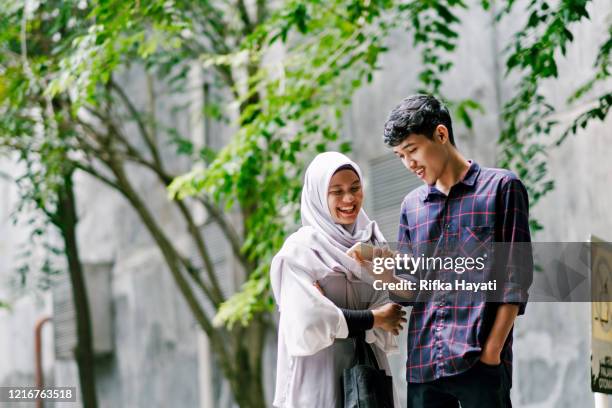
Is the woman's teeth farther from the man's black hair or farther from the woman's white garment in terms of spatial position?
the man's black hair

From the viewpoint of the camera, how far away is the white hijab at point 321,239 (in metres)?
4.10

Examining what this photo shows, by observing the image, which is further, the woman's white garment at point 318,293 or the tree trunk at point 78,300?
the tree trunk at point 78,300

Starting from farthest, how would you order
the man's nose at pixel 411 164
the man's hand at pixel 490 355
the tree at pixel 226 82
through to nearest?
the tree at pixel 226 82, the man's nose at pixel 411 164, the man's hand at pixel 490 355

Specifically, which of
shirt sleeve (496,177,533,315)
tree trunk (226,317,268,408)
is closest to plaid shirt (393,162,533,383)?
shirt sleeve (496,177,533,315)

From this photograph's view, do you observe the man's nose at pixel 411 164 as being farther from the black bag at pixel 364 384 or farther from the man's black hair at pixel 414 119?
the black bag at pixel 364 384

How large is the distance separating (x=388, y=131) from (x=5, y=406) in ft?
44.8

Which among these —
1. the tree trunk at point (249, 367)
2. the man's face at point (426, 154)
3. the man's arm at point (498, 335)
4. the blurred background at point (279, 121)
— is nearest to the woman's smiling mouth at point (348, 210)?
the man's face at point (426, 154)

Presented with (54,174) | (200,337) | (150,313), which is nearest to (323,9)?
(54,174)

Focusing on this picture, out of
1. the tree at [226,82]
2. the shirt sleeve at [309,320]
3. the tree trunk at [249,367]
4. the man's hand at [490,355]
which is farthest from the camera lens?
→ the tree trunk at [249,367]

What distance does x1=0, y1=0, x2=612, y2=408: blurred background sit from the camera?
7.56 meters

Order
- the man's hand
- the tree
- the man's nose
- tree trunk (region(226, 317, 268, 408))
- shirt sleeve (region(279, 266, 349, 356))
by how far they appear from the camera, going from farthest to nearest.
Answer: tree trunk (region(226, 317, 268, 408)), the tree, the man's nose, shirt sleeve (region(279, 266, 349, 356)), the man's hand

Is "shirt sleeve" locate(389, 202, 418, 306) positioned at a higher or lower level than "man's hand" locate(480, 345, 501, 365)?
higher

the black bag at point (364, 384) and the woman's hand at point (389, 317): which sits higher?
the woman's hand at point (389, 317)

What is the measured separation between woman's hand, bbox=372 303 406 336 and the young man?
0.19 ft
